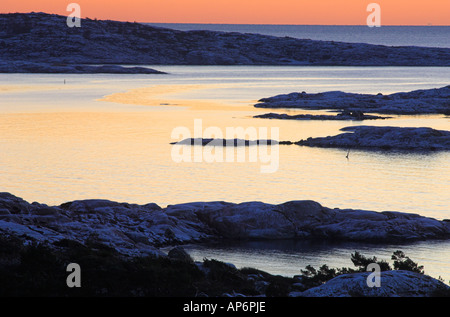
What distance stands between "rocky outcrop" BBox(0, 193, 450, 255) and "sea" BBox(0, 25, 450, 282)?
1066mm

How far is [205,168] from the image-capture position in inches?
2199

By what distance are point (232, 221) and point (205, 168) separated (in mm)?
20578

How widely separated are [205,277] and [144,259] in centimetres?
184

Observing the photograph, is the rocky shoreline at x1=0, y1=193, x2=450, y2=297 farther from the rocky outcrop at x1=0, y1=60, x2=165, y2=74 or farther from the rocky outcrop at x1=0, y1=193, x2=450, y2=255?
the rocky outcrop at x1=0, y1=60, x2=165, y2=74

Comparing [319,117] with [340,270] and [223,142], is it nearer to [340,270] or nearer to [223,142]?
[223,142]

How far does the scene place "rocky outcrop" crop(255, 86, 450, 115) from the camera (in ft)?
318

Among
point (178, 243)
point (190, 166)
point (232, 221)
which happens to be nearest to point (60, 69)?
point (190, 166)

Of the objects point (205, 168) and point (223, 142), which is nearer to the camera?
point (205, 168)

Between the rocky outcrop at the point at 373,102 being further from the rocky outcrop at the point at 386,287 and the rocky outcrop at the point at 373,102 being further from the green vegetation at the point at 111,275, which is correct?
the rocky outcrop at the point at 386,287

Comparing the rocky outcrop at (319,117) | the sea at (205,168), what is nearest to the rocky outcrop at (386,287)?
the sea at (205,168)

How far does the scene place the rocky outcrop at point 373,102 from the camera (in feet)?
318

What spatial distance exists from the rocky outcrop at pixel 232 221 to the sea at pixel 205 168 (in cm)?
107
